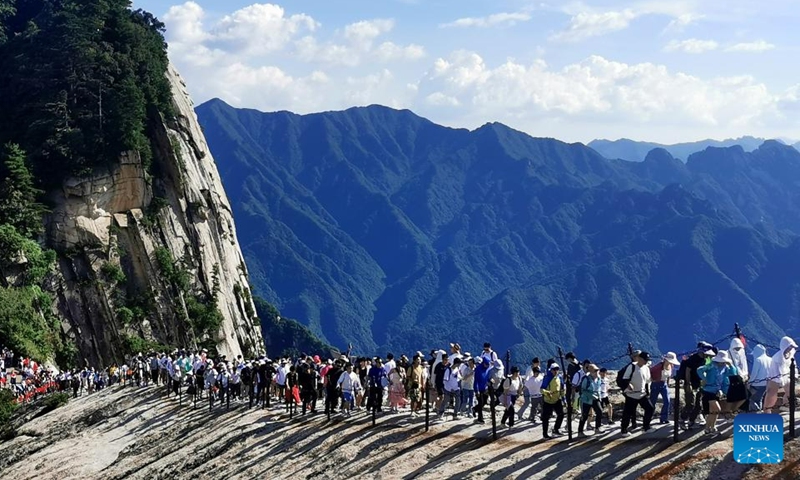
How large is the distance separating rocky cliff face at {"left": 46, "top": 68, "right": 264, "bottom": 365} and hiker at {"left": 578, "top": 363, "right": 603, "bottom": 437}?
5461 centimetres

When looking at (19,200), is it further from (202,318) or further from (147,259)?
(202,318)

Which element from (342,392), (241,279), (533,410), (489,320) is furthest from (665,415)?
(489,320)

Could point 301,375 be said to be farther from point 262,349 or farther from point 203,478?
→ point 262,349

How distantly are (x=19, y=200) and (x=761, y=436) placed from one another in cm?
6381

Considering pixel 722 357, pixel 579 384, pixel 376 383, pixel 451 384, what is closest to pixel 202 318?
pixel 376 383

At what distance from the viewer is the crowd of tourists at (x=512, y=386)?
765 inches

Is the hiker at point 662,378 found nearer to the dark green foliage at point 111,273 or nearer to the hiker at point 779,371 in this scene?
the hiker at point 779,371

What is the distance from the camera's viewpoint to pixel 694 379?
20.0 meters

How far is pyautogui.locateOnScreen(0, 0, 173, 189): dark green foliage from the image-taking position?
7200 centimetres

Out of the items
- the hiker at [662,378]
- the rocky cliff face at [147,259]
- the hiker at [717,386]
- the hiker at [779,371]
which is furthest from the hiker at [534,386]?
the rocky cliff face at [147,259]

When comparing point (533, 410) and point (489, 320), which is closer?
point (533, 410)

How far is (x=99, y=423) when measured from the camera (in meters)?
39.9

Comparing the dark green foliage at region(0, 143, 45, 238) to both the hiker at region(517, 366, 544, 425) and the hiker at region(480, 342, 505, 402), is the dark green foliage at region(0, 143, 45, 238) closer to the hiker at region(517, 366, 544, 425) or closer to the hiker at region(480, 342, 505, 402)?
the hiker at region(480, 342, 505, 402)

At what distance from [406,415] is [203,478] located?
6.84m
